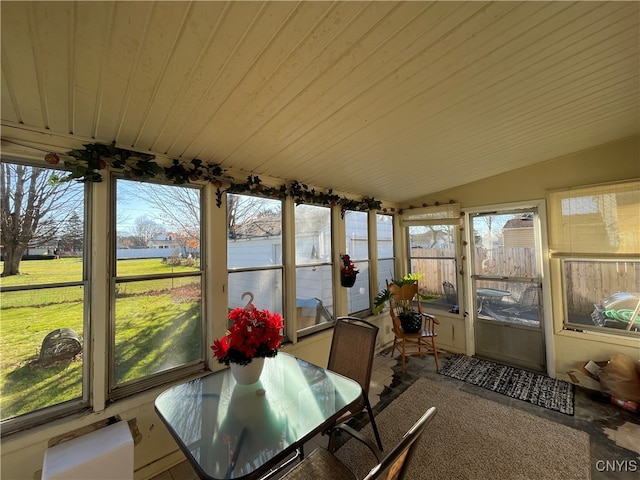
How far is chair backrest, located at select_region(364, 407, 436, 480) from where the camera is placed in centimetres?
73

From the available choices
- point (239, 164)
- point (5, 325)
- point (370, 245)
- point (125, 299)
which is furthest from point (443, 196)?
point (5, 325)

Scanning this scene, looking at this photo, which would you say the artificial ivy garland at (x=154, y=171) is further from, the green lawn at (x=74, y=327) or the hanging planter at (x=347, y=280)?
the hanging planter at (x=347, y=280)

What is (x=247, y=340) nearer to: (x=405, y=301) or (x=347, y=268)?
(x=347, y=268)

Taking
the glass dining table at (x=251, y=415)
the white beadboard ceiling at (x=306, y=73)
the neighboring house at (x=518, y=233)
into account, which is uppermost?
the white beadboard ceiling at (x=306, y=73)

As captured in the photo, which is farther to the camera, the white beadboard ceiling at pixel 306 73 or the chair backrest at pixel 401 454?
the white beadboard ceiling at pixel 306 73

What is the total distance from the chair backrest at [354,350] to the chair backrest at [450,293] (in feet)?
8.64

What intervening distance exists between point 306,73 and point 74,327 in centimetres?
223

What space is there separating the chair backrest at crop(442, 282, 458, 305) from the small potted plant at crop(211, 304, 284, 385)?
3.42 m

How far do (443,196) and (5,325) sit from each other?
15.8 feet

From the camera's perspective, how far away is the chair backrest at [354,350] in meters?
1.89

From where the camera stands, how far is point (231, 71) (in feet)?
4.20

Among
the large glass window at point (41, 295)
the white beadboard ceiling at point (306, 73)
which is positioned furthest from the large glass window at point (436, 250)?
the large glass window at point (41, 295)

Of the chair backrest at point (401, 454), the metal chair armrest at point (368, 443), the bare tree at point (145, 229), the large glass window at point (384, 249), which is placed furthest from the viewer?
→ the large glass window at point (384, 249)

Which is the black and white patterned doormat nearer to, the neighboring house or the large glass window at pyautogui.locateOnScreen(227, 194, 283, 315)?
the neighboring house
